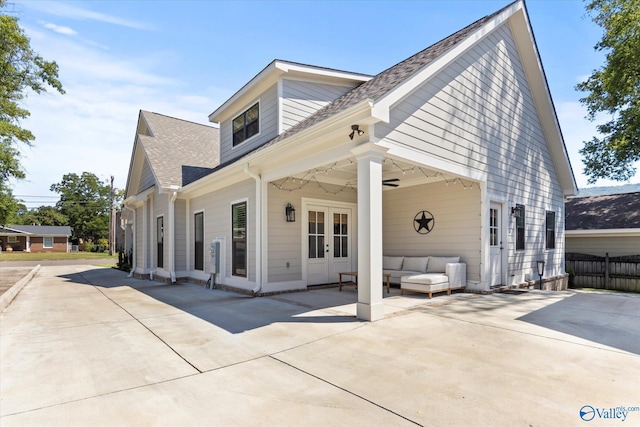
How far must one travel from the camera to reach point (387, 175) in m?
8.56

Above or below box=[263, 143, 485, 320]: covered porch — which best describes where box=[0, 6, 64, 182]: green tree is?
above

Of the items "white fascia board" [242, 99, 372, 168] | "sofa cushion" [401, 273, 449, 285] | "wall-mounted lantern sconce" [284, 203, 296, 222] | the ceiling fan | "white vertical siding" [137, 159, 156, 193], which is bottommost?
"sofa cushion" [401, 273, 449, 285]

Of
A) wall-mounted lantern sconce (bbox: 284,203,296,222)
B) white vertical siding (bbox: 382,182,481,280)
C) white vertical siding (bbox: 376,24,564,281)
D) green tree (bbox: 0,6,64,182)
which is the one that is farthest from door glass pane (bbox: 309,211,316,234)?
green tree (bbox: 0,6,64,182)

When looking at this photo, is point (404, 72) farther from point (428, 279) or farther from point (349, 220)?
point (349, 220)

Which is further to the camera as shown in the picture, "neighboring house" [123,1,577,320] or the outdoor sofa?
the outdoor sofa

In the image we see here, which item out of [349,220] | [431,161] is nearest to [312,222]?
[349,220]

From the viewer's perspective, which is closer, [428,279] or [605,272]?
[428,279]

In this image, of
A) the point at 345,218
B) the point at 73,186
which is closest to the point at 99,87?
the point at 345,218

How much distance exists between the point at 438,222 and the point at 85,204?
66.3 m

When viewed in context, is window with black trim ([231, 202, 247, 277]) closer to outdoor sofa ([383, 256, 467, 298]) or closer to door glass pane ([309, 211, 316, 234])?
door glass pane ([309, 211, 316, 234])

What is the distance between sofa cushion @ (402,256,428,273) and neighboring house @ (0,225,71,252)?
2113 inches

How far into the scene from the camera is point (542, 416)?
2395mm

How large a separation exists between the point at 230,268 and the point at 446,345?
6.21 metres

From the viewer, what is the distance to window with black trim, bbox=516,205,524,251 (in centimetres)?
877
